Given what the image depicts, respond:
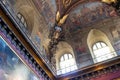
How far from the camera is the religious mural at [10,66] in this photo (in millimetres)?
7534

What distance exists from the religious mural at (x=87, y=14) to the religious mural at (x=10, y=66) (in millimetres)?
6990

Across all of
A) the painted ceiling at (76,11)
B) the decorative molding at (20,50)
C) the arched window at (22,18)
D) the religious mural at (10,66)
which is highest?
the painted ceiling at (76,11)

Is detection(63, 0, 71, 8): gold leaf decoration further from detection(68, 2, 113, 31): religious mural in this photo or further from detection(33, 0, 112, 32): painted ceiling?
detection(68, 2, 113, 31): religious mural

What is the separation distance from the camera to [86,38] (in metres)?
14.1

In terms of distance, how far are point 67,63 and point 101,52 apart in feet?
8.69

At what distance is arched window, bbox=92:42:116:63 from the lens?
12883 mm

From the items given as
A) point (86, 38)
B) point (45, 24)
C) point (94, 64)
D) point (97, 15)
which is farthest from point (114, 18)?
point (45, 24)

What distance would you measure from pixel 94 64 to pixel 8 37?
5947 mm

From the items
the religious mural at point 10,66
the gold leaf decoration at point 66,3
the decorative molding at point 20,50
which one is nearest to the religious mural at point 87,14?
the gold leaf decoration at point 66,3

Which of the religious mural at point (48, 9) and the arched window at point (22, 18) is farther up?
the religious mural at point (48, 9)

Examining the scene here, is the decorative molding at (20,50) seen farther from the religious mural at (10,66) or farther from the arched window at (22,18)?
the arched window at (22,18)

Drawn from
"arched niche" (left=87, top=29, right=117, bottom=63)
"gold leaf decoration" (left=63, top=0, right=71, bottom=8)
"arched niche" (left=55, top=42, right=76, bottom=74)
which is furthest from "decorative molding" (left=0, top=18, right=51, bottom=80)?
"gold leaf decoration" (left=63, top=0, right=71, bottom=8)

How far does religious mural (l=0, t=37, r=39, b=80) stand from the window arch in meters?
5.86

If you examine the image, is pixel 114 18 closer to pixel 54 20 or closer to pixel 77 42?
pixel 77 42
